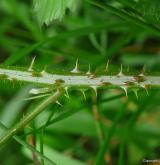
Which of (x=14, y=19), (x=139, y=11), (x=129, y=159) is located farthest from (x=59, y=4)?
(x=14, y=19)

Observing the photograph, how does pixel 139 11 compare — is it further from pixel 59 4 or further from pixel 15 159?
pixel 15 159

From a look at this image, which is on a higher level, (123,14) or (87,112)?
(123,14)

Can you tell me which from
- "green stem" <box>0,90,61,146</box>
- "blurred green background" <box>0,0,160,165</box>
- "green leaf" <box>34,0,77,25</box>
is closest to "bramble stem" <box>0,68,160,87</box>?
"green stem" <box>0,90,61,146</box>

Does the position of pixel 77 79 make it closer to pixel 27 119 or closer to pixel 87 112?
pixel 27 119

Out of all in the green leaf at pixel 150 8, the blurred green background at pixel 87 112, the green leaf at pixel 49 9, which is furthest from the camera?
the blurred green background at pixel 87 112

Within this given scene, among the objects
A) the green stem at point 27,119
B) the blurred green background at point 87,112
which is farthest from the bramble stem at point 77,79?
the blurred green background at point 87,112

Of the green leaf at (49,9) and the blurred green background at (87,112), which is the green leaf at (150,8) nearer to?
the green leaf at (49,9)

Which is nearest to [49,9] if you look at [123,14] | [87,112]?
[123,14]

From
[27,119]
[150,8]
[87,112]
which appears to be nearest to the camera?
[150,8]
